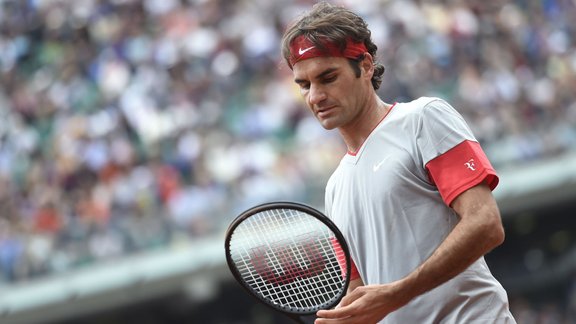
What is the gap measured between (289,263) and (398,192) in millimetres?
560

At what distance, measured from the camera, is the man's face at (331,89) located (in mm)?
3480

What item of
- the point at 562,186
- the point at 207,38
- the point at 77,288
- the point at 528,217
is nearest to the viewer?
the point at 77,288

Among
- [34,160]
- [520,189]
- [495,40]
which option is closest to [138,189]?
[34,160]

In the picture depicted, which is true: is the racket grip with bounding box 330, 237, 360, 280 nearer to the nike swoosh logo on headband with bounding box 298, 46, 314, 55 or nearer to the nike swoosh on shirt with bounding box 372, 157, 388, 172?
the nike swoosh on shirt with bounding box 372, 157, 388, 172

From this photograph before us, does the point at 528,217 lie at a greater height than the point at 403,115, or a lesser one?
lesser

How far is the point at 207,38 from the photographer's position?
15211 mm

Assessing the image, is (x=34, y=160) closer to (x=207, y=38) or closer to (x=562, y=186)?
(x=207, y=38)

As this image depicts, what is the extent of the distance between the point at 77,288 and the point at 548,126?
18.2 feet

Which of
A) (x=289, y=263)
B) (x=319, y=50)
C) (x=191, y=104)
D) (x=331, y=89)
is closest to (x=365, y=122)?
(x=331, y=89)

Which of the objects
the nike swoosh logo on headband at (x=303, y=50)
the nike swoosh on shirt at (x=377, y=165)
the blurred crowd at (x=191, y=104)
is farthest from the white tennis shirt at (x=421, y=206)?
the blurred crowd at (x=191, y=104)

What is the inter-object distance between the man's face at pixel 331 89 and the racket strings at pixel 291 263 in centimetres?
37

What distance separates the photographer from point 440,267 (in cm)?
315

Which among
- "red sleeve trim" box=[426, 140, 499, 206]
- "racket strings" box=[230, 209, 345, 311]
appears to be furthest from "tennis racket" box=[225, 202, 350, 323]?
"red sleeve trim" box=[426, 140, 499, 206]

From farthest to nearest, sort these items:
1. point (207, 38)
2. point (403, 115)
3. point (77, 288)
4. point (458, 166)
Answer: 1. point (207, 38)
2. point (77, 288)
3. point (403, 115)
4. point (458, 166)
